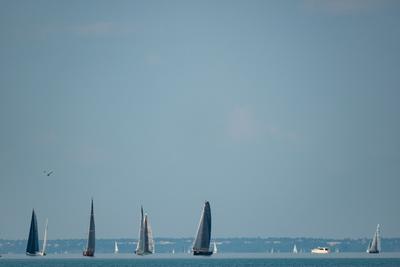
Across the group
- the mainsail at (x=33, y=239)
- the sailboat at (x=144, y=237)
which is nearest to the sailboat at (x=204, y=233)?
the sailboat at (x=144, y=237)

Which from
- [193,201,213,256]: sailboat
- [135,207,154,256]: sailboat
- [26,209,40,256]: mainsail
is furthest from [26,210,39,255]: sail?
Answer: [193,201,213,256]: sailboat

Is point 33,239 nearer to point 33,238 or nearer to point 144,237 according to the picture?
point 33,238

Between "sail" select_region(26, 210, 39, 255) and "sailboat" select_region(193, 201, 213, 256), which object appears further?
"sail" select_region(26, 210, 39, 255)

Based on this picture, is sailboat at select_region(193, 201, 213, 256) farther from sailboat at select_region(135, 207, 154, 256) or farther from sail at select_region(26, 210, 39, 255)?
sail at select_region(26, 210, 39, 255)

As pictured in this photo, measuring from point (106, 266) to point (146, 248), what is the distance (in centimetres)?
854

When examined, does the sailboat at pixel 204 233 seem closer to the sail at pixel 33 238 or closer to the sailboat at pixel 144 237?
the sailboat at pixel 144 237

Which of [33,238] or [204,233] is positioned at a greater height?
[33,238]

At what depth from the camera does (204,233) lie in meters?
177

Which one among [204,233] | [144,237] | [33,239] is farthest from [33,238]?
[204,233]

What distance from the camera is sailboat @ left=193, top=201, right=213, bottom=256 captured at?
566 feet

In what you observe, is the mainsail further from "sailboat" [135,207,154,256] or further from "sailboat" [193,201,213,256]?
"sailboat" [193,201,213,256]

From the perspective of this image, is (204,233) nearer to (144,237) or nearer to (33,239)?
(144,237)

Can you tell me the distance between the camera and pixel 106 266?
200m

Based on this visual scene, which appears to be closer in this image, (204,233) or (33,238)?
(204,233)
